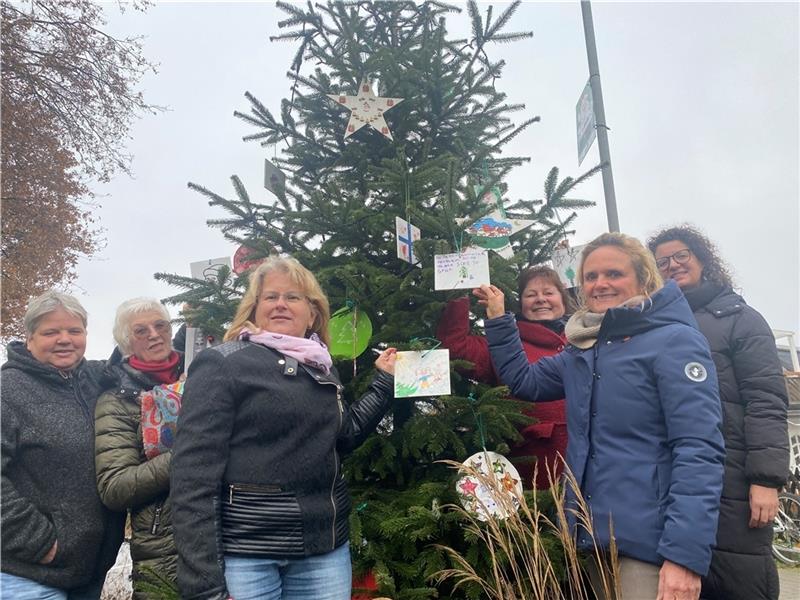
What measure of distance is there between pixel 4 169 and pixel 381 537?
933cm

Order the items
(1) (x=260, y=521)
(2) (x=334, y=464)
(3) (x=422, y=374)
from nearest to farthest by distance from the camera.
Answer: (1) (x=260, y=521) → (2) (x=334, y=464) → (3) (x=422, y=374)

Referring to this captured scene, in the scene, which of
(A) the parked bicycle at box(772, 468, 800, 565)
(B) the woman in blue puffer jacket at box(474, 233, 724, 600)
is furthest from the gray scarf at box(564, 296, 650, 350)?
(A) the parked bicycle at box(772, 468, 800, 565)

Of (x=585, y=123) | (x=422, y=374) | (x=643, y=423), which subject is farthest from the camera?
(x=585, y=123)

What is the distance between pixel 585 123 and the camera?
457 cm

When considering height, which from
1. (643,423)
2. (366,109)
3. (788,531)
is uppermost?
(366,109)

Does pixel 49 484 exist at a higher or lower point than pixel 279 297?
lower

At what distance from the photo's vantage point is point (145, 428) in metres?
2.20

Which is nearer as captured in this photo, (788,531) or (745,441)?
(745,441)

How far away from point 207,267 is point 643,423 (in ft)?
7.57

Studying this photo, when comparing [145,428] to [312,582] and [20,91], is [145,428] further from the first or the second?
[20,91]

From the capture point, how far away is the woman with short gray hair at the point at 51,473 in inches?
78.9

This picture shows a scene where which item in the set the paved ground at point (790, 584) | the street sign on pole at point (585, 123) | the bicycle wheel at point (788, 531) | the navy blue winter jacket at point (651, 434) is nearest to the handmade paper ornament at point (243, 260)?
the navy blue winter jacket at point (651, 434)

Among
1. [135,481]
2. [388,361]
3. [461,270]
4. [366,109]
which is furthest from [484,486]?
[366,109]

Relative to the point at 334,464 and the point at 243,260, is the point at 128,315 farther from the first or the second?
the point at 334,464
